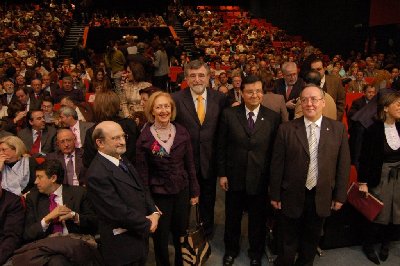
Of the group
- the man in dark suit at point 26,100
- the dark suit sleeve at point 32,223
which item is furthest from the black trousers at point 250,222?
the man in dark suit at point 26,100

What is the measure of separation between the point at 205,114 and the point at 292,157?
2.61 ft

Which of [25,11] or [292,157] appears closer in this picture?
[292,157]

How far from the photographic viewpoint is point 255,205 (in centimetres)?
299

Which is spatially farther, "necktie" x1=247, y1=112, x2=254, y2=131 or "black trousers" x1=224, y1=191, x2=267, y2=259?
"black trousers" x1=224, y1=191, x2=267, y2=259

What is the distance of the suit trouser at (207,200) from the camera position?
3367 mm

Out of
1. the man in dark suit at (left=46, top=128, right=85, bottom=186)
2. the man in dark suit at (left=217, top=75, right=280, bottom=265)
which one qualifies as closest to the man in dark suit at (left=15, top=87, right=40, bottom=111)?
the man in dark suit at (left=46, top=128, right=85, bottom=186)

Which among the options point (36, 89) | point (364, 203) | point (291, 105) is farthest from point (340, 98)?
point (36, 89)

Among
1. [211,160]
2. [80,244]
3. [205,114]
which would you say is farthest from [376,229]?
[80,244]

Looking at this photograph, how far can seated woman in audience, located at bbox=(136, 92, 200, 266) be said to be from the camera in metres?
2.67

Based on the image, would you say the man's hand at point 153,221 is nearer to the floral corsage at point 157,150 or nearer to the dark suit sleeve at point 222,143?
the floral corsage at point 157,150

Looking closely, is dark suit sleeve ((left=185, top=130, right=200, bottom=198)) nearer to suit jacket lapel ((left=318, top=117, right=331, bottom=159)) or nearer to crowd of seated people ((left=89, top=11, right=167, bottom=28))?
suit jacket lapel ((left=318, top=117, right=331, bottom=159))

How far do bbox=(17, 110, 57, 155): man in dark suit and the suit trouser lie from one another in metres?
1.72

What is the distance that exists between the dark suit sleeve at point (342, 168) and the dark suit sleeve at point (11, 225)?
214cm

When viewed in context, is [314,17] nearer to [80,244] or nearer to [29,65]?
[29,65]
